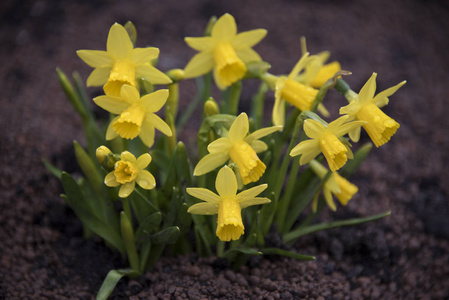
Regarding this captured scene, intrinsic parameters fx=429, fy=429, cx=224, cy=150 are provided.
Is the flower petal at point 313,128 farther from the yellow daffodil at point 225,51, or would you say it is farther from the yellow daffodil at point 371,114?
the yellow daffodil at point 225,51

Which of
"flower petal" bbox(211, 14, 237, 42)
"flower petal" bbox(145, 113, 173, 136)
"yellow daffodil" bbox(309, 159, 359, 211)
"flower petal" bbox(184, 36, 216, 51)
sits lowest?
"yellow daffodil" bbox(309, 159, 359, 211)

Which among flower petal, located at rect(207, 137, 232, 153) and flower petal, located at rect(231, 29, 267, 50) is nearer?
flower petal, located at rect(207, 137, 232, 153)

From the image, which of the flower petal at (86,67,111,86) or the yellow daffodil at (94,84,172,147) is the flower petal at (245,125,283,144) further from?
the flower petal at (86,67,111,86)

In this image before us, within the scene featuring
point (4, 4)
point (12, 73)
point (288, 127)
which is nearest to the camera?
point (288, 127)

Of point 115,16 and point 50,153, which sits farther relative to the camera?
point 115,16

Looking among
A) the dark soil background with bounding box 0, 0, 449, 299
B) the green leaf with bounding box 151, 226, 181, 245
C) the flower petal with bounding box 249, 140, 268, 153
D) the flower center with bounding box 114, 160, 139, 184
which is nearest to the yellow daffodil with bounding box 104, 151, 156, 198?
the flower center with bounding box 114, 160, 139, 184

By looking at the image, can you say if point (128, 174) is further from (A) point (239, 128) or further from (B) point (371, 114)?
(B) point (371, 114)

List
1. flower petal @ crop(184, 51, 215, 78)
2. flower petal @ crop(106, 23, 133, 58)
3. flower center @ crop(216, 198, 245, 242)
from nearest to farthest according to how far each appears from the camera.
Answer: flower center @ crop(216, 198, 245, 242)
flower petal @ crop(106, 23, 133, 58)
flower petal @ crop(184, 51, 215, 78)

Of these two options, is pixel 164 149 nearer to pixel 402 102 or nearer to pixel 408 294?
pixel 408 294

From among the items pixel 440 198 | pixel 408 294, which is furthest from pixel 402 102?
pixel 408 294

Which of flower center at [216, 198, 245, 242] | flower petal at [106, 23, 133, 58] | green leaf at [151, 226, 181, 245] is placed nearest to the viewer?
flower center at [216, 198, 245, 242]
